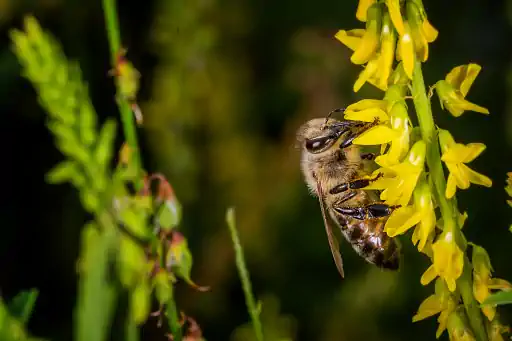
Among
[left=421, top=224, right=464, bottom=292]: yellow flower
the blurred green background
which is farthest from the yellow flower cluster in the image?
the blurred green background

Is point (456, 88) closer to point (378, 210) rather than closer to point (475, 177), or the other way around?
point (475, 177)

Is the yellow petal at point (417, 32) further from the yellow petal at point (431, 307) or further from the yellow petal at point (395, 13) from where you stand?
the yellow petal at point (431, 307)

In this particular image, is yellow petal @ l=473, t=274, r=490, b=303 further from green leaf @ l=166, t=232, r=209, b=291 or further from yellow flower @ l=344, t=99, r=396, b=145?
green leaf @ l=166, t=232, r=209, b=291

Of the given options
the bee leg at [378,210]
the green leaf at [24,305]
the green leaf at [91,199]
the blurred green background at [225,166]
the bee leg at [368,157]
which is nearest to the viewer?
the green leaf at [24,305]

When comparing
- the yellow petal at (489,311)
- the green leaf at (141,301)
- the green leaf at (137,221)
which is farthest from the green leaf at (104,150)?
the yellow petal at (489,311)

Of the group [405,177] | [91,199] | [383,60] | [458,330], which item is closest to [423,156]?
[405,177]

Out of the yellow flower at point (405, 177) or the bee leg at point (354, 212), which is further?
the bee leg at point (354, 212)

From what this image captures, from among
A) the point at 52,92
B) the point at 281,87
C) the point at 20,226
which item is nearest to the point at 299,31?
the point at 281,87
